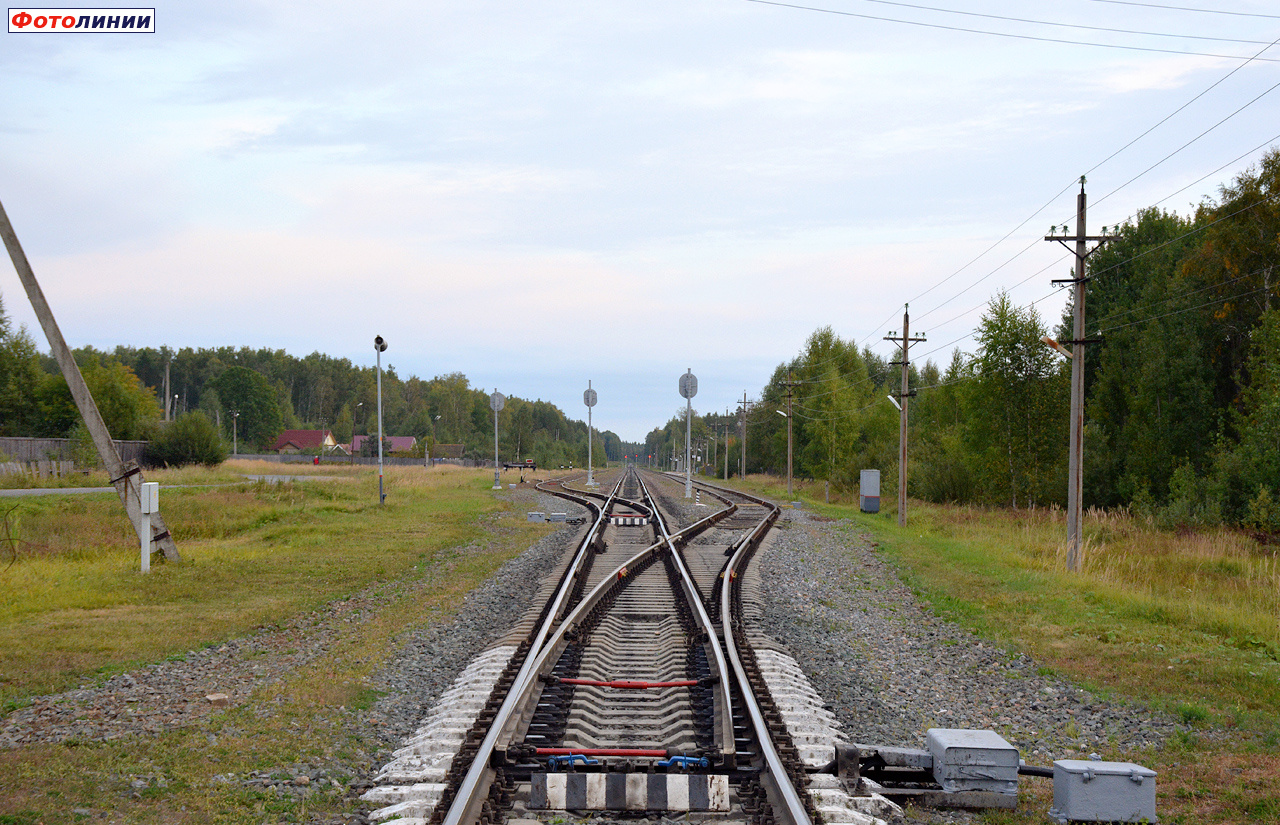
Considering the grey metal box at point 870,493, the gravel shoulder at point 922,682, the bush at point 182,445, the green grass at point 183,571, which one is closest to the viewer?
the gravel shoulder at point 922,682

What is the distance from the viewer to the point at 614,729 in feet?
20.3

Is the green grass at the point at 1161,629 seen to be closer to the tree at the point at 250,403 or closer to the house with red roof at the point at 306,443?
the house with red roof at the point at 306,443

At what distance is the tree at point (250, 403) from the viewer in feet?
420

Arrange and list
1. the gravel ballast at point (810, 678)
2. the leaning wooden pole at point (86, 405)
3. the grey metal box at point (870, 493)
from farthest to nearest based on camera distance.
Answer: the grey metal box at point (870, 493)
the leaning wooden pole at point (86, 405)
the gravel ballast at point (810, 678)

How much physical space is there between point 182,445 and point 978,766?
56015 mm

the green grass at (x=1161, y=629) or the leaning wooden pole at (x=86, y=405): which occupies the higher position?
the leaning wooden pole at (x=86, y=405)

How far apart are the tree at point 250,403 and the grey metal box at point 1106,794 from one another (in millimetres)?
136360

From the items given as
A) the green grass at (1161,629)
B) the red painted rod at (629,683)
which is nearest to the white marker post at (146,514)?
the red painted rod at (629,683)

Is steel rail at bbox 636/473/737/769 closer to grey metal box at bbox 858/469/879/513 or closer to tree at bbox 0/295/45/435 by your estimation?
grey metal box at bbox 858/469/879/513

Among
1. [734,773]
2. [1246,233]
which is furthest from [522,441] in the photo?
[734,773]

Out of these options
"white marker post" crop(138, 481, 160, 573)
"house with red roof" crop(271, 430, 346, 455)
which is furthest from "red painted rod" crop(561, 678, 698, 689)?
"house with red roof" crop(271, 430, 346, 455)

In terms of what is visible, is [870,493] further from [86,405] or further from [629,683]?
[629,683]

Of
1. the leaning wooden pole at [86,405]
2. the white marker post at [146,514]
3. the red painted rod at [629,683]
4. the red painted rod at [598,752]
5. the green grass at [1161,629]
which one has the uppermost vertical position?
the leaning wooden pole at [86,405]

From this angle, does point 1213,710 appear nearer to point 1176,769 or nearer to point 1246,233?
point 1176,769
